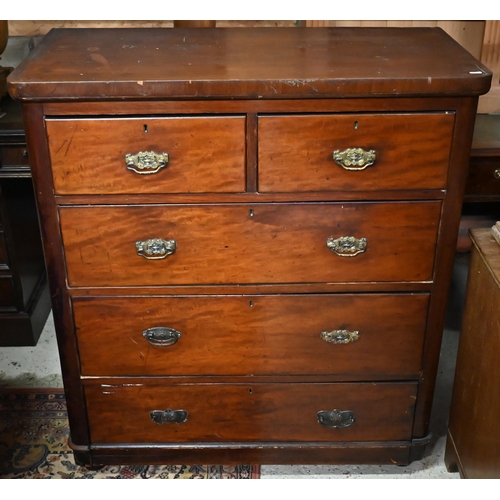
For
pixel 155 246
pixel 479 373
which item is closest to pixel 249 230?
pixel 155 246

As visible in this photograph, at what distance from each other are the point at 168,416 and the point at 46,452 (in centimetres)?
47

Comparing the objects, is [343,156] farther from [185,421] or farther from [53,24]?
[53,24]

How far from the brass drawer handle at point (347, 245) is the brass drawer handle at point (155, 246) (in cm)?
38

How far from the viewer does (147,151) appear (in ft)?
4.86

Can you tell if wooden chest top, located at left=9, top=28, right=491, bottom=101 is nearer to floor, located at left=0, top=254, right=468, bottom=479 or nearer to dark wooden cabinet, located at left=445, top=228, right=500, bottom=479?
dark wooden cabinet, located at left=445, top=228, right=500, bottom=479

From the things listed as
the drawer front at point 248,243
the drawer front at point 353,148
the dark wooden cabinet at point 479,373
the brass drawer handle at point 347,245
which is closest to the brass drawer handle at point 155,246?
the drawer front at point 248,243

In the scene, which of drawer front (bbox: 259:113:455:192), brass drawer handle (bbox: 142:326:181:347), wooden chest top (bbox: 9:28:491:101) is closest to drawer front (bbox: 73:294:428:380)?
brass drawer handle (bbox: 142:326:181:347)

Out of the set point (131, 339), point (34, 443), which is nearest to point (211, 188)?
point (131, 339)

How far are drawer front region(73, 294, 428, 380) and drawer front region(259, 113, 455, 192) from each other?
32 centimetres

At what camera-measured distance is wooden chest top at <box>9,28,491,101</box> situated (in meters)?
1.41

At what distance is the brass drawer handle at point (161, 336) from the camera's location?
5.66ft

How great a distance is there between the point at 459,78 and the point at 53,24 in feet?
5.42

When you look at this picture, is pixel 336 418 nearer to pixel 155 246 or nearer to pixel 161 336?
pixel 161 336

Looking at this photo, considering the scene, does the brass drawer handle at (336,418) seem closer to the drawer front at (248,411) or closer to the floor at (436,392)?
the drawer front at (248,411)
